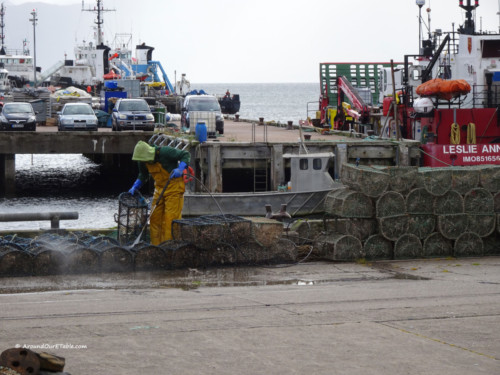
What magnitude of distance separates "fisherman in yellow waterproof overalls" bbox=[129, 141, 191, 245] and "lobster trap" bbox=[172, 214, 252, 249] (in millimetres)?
568

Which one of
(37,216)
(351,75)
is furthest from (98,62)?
(37,216)

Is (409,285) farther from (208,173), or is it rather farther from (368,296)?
(208,173)

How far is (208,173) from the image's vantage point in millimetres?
28609

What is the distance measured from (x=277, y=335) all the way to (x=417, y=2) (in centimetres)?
2756

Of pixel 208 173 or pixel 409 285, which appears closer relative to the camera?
pixel 409 285

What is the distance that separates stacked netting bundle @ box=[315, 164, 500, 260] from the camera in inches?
651

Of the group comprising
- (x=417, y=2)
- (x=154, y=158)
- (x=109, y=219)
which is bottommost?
(x=109, y=219)

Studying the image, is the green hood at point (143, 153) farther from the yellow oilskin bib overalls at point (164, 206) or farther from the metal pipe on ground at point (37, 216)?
the metal pipe on ground at point (37, 216)

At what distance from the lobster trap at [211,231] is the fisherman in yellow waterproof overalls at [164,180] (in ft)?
1.86

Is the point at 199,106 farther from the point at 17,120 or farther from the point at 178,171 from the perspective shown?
the point at 178,171

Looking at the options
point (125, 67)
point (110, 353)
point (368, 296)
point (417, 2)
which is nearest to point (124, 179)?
point (417, 2)

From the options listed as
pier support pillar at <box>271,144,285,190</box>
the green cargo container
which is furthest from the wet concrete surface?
the green cargo container

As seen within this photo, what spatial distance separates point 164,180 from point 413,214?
4.89 metres

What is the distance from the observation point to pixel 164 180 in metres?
16.8
